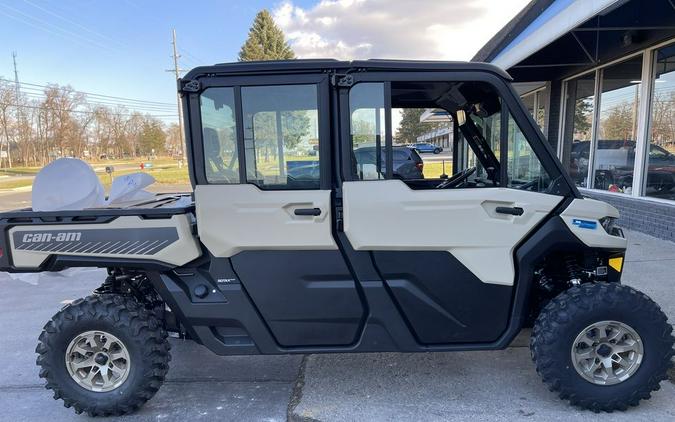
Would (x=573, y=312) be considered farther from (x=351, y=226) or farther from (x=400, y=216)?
(x=351, y=226)

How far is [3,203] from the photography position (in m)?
15.5

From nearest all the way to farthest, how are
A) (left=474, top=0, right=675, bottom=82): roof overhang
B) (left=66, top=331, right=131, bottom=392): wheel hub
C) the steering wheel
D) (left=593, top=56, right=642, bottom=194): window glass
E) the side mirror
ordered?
1. (left=66, top=331, right=131, bottom=392): wheel hub
2. the steering wheel
3. the side mirror
4. (left=474, top=0, right=675, bottom=82): roof overhang
5. (left=593, top=56, right=642, bottom=194): window glass

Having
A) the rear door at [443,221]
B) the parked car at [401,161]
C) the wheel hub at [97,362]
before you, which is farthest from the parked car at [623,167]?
the wheel hub at [97,362]

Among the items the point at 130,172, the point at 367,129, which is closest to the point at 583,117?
the point at 367,129

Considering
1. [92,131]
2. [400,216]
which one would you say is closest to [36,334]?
[400,216]

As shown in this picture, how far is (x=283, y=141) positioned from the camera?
2.66 meters

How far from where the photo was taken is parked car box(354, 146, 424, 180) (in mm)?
2674

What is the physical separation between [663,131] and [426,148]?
533 cm

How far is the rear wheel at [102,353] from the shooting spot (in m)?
2.78

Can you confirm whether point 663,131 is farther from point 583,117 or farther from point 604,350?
point 604,350

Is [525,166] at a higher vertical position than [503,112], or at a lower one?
lower

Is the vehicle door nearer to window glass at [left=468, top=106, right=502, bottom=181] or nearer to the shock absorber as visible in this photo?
window glass at [left=468, top=106, right=502, bottom=181]

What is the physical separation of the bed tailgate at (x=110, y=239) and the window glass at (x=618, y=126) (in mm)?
7934

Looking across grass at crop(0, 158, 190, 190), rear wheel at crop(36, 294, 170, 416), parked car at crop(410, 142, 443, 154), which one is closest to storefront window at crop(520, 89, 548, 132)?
parked car at crop(410, 142, 443, 154)
